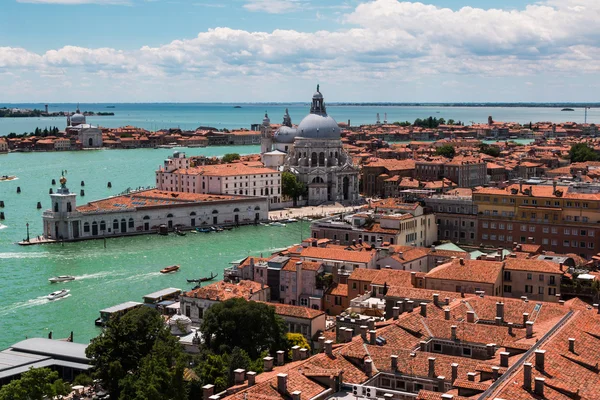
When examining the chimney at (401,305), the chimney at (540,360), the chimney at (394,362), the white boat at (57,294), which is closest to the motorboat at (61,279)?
the white boat at (57,294)

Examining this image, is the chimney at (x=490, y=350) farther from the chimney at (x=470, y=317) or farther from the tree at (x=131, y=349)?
the tree at (x=131, y=349)

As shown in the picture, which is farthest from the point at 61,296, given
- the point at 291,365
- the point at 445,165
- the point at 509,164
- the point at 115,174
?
the point at 115,174

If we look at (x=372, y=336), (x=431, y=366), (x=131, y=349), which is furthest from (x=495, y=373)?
(x=131, y=349)

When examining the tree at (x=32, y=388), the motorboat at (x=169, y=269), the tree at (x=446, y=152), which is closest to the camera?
the tree at (x=32, y=388)

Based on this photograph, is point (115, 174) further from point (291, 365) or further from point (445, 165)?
point (291, 365)

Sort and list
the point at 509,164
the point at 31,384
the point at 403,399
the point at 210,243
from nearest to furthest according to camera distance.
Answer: the point at 403,399 → the point at 31,384 → the point at 210,243 → the point at 509,164

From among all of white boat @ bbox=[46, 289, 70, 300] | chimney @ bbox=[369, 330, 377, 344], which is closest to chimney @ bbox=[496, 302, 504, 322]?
chimney @ bbox=[369, 330, 377, 344]

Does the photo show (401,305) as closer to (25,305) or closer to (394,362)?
(394,362)
